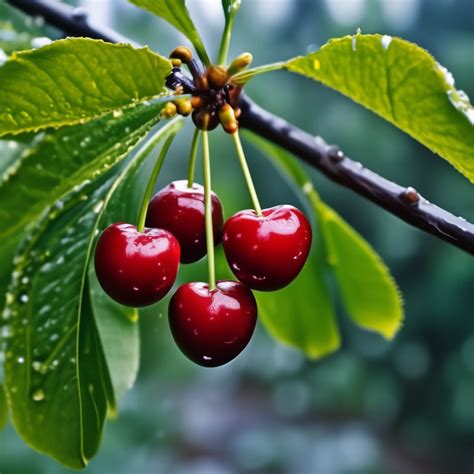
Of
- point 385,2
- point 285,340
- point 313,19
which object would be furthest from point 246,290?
point 313,19

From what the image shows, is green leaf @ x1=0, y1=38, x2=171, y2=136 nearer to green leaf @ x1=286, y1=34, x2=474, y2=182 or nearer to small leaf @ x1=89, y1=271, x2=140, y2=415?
green leaf @ x1=286, y1=34, x2=474, y2=182

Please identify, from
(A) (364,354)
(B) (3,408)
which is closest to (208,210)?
(B) (3,408)

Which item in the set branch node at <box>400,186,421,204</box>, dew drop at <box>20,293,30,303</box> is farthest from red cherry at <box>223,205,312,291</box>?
dew drop at <box>20,293,30,303</box>

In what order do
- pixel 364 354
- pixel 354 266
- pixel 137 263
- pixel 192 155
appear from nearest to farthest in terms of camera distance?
1. pixel 137 263
2. pixel 192 155
3. pixel 354 266
4. pixel 364 354

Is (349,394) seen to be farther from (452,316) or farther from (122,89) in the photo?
(122,89)

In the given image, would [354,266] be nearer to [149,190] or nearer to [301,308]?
[301,308]

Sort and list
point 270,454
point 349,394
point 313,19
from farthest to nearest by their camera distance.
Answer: point 313,19, point 349,394, point 270,454

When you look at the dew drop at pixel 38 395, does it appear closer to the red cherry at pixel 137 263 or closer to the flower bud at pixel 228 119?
the red cherry at pixel 137 263
